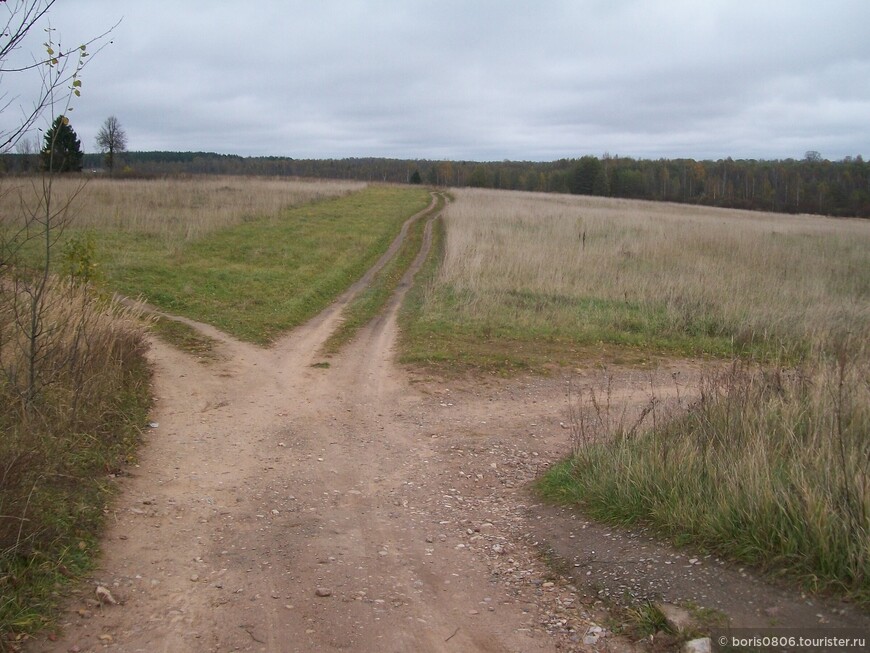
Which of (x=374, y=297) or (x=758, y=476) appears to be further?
(x=374, y=297)

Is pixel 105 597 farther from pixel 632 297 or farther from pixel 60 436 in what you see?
pixel 632 297

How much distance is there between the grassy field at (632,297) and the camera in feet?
35.0

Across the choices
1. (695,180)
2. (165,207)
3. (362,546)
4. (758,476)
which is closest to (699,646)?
(758,476)

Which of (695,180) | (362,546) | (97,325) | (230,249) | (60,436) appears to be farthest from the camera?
(695,180)

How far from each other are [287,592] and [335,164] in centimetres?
14603

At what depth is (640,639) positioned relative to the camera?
→ 335 cm

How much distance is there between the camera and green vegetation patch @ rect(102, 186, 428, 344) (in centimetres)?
1171

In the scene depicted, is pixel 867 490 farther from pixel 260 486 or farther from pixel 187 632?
pixel 260 486

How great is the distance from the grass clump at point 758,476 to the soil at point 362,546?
0.20m

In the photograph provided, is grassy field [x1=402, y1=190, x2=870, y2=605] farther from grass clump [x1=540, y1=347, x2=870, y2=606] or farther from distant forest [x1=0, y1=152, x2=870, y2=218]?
distant forest [x1=0, y1=152, x2=870, y2=218]

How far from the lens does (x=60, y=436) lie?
505 cm

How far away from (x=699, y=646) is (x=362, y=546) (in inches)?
88.5

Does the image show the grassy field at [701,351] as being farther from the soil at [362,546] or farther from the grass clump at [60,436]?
the grass clump at [60,436]

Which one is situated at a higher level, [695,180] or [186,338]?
[695,180]
